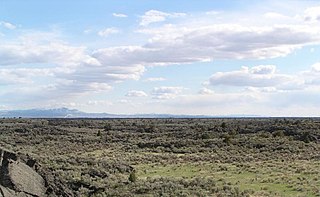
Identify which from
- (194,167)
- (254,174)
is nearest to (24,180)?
(254,174)

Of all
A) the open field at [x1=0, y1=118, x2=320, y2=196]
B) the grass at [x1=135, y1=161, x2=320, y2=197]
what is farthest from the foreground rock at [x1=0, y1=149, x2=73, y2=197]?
the grass at [x1=135, y1=161, x2=320, y2=197]

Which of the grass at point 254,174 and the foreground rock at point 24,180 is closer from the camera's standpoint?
the foreground rock at point 24,180

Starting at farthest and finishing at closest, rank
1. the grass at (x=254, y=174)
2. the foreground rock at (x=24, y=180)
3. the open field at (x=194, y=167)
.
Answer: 1. the grass at (x=254, y=174)
2. the open field at (x=194, y=167)
3. the foreground rock at (x=24, y=180)

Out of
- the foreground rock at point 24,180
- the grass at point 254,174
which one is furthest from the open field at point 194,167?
the foreground rock at point 24,180

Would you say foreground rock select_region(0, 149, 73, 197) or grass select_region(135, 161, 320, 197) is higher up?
foreground rock select_region(0, 149, 73, 197)

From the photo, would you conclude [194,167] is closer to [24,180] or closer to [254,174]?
[254,174]

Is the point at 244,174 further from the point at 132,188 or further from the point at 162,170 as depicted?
the point at 132,188

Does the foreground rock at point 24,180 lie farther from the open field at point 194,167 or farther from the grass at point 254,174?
the grass at point 254,174

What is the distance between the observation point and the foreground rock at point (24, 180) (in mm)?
18047

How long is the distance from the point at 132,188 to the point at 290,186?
9.15 m

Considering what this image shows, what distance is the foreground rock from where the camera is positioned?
18.0 meters

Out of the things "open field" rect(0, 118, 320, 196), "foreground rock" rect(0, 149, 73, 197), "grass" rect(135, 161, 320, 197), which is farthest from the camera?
"grass" rect(135, 161, 320, 197)

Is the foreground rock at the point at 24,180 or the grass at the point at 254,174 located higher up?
the foreground rock at the point at 24,180

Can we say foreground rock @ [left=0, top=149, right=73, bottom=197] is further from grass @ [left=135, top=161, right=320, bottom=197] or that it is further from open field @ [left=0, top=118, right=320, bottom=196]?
grass @ [left=135, top=161, right=320, bottom=197]
